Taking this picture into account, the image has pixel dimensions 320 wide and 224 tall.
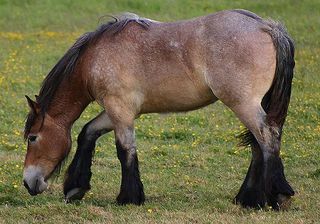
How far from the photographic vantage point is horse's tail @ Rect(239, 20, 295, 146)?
8.00m

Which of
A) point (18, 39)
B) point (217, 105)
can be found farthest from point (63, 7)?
point (217, 105)

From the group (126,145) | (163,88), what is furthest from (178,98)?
(126,145)

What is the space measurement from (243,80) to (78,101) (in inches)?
74.4

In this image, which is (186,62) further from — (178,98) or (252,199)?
(252,199)

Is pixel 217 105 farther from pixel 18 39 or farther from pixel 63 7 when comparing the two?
pixel 63 7

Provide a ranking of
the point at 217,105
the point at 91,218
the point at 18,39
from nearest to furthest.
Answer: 1. the point at 91,218
2. the point at 217,105
3. the point at 18,39

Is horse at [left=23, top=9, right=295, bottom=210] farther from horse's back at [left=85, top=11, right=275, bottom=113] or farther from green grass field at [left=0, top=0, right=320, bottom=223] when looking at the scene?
green grass field at [left=0, top=0, right=320, bottom=223]

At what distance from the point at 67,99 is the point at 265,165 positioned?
2302 millimetres

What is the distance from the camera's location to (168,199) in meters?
8.46

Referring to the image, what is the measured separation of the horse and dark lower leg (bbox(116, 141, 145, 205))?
0.01 metres

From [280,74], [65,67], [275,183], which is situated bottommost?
[275,183]

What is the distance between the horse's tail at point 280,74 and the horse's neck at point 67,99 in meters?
2.03

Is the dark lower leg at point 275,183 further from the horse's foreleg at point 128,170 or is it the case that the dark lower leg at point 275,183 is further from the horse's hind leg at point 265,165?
the horse's foreleg at point 128,170

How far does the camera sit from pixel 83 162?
859 centimetres
